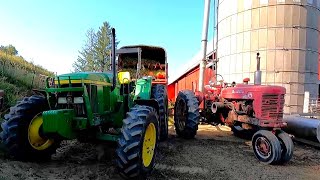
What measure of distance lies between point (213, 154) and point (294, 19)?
11.0 metres

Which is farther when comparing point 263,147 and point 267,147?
point 263,147

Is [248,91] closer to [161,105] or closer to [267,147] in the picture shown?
[267,147]

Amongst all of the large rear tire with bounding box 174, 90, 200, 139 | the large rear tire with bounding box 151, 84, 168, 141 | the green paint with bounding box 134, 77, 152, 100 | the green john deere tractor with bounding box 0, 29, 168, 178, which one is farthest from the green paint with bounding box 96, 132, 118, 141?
the large rear tire with bounding box 174, 90, 200, 139

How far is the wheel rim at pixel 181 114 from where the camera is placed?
9.18 m

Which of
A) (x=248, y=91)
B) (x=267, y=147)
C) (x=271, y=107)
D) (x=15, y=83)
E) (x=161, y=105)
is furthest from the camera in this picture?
(x=15, y=83)

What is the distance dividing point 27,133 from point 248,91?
16.1 ft

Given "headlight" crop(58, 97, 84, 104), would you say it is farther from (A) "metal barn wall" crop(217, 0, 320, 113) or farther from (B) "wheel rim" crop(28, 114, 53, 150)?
(A) "metal barn wall" crop(217, 0, 320, 113)

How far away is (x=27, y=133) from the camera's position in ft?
17.5

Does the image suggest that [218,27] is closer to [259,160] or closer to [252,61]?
[252,61]

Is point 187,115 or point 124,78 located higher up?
point 124,78

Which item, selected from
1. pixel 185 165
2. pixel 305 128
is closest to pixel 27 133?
pixel 185 165

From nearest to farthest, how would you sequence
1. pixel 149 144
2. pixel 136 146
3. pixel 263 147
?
pixel 136 146 < pixel 149 144 < pixel 263 147

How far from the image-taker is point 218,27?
18.4m

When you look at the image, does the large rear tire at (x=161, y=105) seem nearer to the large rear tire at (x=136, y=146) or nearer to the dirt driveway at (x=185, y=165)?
the dirt driveway at (x=185, y=165)
